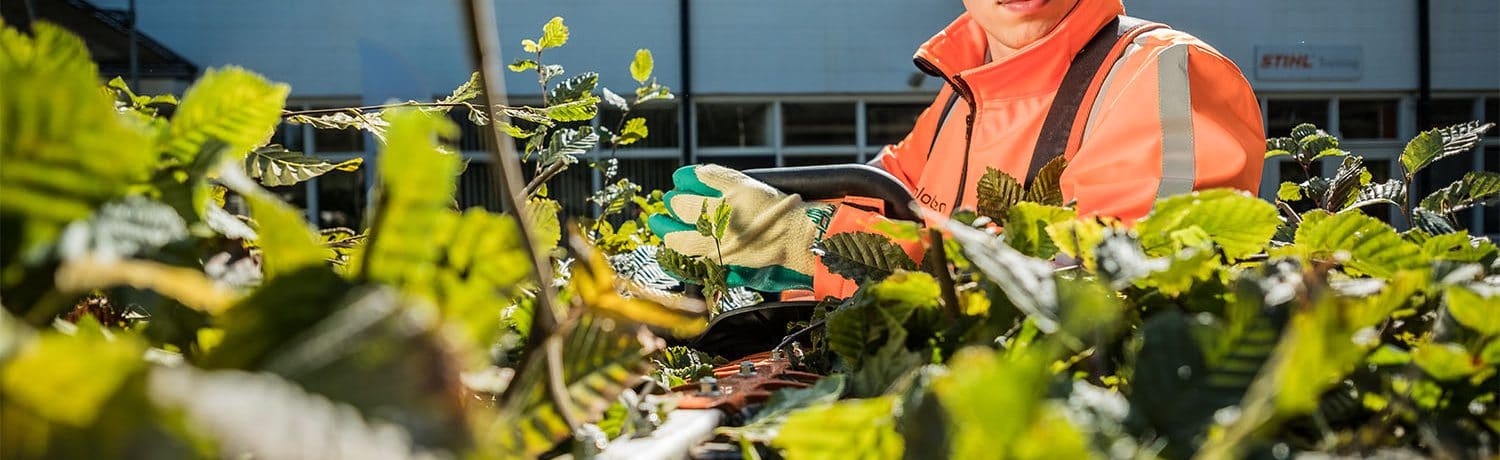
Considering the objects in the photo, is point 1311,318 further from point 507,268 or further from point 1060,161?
point 1060,161

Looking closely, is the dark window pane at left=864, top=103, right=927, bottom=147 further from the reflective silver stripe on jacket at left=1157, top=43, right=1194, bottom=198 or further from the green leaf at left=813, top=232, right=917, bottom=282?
the green leaf at left=813, top=232, right=917, bottom=282

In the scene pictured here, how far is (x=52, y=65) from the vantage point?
19 cm

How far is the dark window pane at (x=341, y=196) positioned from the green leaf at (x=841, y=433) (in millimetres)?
7341

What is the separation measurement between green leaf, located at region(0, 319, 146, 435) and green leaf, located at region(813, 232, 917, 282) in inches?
12.0

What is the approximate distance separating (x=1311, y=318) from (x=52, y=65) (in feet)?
0.81

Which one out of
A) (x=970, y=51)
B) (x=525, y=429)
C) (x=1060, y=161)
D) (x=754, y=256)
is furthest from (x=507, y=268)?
(x=970, y=51)

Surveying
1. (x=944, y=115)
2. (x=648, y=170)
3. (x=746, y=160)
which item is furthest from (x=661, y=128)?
(x=944, y=115)

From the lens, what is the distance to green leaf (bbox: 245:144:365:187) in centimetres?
53

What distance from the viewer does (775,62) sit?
756 centimetres

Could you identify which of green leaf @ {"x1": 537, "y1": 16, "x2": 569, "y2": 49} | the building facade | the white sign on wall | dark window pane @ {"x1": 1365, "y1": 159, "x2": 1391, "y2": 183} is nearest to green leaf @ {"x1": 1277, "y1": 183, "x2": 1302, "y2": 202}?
green leaf @ {"x1": 537, "y1": 16, "x2": 569, "y2": 49}

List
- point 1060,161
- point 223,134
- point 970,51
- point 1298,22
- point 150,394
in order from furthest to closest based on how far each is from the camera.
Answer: point 1298,22
point 970,51
point 1060,161
point 223,134
point 150,394

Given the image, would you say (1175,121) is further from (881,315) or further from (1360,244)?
(881,315)

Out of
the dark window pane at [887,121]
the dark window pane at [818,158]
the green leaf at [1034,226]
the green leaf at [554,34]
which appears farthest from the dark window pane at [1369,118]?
the green leaf at [1034,226]

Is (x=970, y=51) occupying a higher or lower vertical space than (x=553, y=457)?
higher
